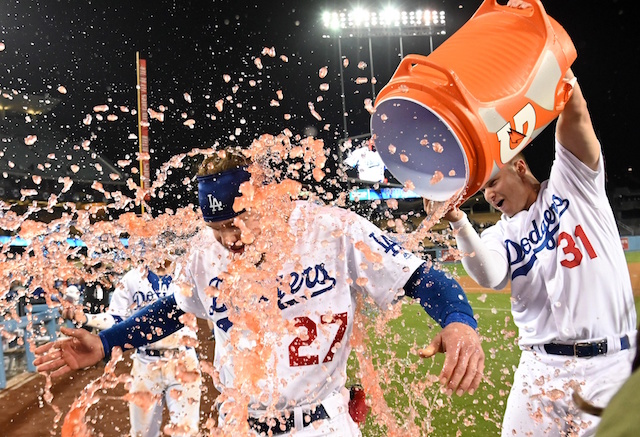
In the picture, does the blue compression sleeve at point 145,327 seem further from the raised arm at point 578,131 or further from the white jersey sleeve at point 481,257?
the raised arm at point 578,131

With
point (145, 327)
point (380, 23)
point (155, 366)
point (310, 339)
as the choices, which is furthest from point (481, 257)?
point (380, 23)

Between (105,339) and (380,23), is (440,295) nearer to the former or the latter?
(105,339)

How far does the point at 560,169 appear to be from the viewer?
2.86 meters

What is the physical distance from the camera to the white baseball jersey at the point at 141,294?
5.52m

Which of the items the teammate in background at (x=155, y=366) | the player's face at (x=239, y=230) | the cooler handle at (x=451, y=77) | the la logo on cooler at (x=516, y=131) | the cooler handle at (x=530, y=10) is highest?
the cooler handle at (x=530, y=10)

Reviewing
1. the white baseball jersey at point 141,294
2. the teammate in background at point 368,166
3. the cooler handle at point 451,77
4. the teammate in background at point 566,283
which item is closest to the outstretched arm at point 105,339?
the teammate in background at point 566,283

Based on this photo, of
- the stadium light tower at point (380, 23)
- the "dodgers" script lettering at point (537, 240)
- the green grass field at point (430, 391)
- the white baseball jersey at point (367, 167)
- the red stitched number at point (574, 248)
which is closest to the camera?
the red stitched number at point (574, 248)

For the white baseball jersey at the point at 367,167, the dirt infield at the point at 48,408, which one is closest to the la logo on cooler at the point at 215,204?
the dirt infield at the point at 48,408

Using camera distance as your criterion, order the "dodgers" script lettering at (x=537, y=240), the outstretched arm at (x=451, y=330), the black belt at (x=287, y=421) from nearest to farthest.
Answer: the outstretched arm at (x=451, y=330), the black belt at (x=287, y=421), the "dodgers" script lettering at (x=537, y=240)

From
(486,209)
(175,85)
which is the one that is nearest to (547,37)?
(175,85)

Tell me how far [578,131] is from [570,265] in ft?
2.17

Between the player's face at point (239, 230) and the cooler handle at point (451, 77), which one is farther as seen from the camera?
the player's face at point (239, 230)

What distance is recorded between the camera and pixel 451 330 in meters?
1.98

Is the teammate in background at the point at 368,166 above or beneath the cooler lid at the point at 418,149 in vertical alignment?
beneath
